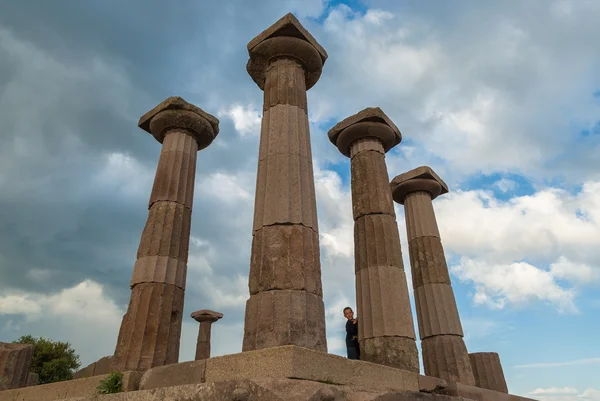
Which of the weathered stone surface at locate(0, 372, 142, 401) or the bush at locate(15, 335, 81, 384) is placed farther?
the bush at locate(15, 335, 81, 384)

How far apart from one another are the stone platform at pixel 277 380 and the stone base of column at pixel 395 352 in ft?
7.76

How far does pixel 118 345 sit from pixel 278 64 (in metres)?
7.99

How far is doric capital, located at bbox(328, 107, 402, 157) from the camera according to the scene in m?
13.1

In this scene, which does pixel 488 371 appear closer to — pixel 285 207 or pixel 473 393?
pixel 473 393

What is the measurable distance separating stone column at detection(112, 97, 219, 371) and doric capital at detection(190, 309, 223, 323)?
11436 millimetres

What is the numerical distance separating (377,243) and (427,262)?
456 cm

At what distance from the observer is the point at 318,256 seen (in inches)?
300

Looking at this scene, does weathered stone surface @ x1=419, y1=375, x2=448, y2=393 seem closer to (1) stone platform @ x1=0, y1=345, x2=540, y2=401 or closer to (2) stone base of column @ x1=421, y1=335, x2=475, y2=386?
(1) stone platform @ x1=0, y1=345, x2=540, y2=401

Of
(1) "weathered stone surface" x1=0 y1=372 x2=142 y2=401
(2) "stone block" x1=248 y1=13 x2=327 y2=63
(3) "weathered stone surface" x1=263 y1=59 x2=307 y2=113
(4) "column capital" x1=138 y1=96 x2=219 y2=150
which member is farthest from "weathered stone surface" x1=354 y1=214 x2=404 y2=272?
(1) "weathered stone surface" x1=0 y1=372 x2=142 y2=401

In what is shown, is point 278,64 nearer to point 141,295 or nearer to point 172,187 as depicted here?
point 172,187

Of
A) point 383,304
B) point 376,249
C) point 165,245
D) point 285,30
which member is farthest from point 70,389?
point 285,30

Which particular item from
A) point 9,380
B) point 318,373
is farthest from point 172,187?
point 318,373

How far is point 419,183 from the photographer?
16.5m

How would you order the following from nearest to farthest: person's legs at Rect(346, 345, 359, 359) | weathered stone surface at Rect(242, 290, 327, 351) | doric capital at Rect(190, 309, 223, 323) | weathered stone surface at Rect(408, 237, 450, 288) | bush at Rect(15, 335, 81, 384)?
weathered stone surface at Rect(242, 290, 327, 351)
person's legs at Rect(346, 345, 359, 359)
weathered stone surface at Rect(408, 237, 450, 288)
doric capital at Rect(190, 309, 223, 323)
bush at Rect(15, 335, 81, 384)
